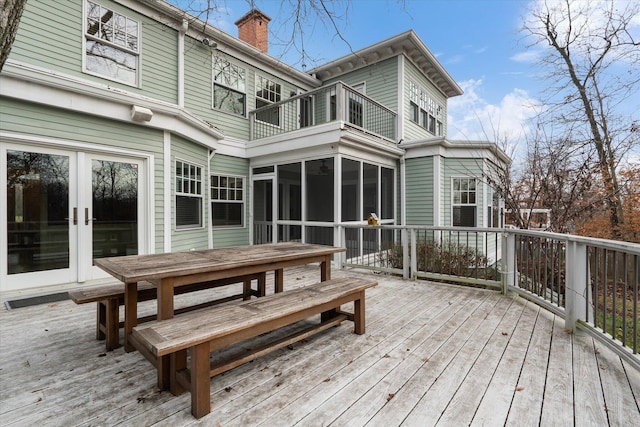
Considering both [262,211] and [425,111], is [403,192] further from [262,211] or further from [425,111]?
[262,211]

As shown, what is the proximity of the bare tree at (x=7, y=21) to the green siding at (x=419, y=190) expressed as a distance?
8.05 meters

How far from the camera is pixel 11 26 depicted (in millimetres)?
1354

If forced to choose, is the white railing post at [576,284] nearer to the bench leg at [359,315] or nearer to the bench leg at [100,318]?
the bench leg at [359,315]

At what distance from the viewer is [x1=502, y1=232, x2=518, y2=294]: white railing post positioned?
4.21 metres

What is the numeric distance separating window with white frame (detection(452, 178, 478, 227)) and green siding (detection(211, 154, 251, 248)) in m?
5.78

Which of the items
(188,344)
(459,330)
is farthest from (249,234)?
(188,344)

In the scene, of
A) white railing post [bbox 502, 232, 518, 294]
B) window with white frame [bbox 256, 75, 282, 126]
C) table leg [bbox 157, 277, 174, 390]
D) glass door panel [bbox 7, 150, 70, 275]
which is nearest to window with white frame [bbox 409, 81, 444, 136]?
window with white frame [bbox 256, 75, 282, 126]

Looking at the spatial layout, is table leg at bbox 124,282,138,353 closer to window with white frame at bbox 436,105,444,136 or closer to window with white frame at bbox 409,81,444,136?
window with white frame at bbox 409,81,444,136

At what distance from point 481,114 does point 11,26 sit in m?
7.10

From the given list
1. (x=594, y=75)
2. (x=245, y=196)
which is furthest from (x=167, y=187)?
(x=594, y=75)

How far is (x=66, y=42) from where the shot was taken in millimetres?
4977

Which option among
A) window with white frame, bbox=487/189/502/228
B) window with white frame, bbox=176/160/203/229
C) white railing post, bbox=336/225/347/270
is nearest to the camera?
window with white frame, bbox=176/160/203/229

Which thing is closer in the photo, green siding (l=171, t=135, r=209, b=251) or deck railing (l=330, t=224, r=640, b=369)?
deck railing (l=330, t=224, r=640, b=369)

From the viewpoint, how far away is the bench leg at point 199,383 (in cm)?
171
